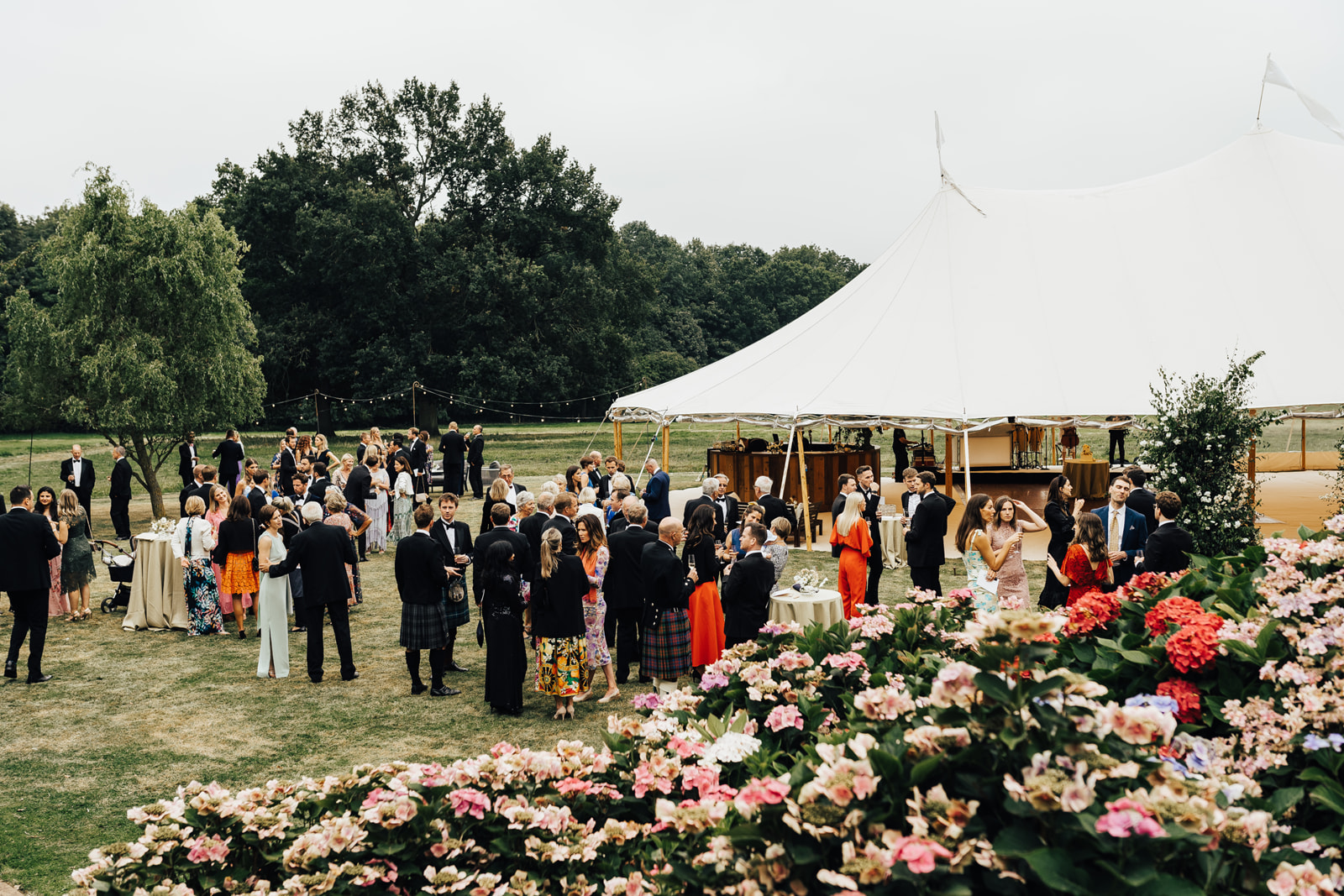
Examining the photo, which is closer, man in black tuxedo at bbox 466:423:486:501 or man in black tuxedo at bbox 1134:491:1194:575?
man in black tuxedo at bbox 1134:491:1194:575

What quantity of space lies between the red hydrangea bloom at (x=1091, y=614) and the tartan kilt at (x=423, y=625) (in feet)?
16.3

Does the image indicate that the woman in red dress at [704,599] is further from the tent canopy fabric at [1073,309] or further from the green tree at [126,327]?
the green tree at [126,327]

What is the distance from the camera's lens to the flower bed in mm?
1517

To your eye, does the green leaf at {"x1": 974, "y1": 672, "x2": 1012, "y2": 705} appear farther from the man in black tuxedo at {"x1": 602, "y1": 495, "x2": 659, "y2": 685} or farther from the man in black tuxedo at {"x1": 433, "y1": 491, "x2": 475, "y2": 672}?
the man in black tuxedo at {"x1": 433, "y1": 491, "x2": 475, "y2": 672}

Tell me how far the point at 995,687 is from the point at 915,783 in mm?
239

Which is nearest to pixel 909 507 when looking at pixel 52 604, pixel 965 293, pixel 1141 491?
pixel 1141 491

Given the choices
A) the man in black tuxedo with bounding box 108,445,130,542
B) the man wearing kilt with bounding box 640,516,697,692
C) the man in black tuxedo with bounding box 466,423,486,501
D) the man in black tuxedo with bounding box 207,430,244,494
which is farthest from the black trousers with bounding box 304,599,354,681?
the man in black tuxedo with bounding box 466,423,486,501

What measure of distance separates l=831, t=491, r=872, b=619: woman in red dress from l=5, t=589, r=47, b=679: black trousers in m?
6.55

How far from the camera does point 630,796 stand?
277cm

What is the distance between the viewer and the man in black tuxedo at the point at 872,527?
8.66 meters

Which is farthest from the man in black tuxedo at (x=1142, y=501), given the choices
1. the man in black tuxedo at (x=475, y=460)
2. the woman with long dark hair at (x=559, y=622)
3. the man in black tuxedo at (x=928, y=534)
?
the man in black tuxedo at (x=475, y=460)

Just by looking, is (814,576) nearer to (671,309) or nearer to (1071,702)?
(1071,702)

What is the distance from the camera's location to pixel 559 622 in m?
6.41

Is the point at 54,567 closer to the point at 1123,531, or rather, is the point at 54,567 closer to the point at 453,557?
the point at 453,557
